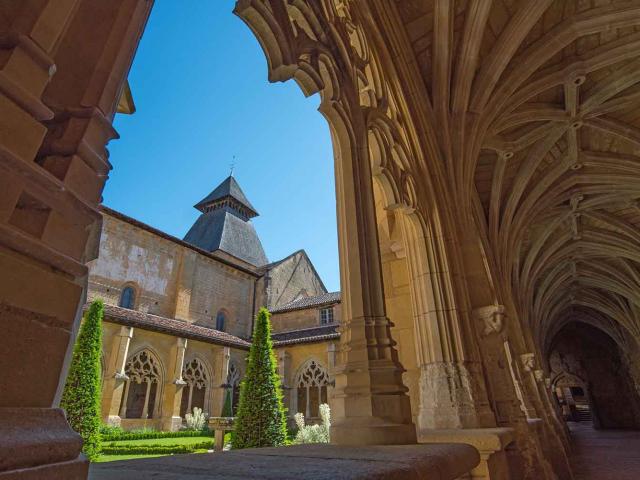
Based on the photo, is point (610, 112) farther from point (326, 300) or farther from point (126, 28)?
point (326, 300)

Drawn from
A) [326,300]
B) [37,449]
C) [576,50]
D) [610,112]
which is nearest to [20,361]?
[37,449]

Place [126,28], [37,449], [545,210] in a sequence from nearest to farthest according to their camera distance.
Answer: [37,449]
[126,28]
[545,210]

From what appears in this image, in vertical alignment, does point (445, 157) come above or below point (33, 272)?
above

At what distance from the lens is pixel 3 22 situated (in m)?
0.81

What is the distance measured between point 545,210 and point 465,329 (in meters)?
8.50

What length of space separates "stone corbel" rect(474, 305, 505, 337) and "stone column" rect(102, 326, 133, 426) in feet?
41.5

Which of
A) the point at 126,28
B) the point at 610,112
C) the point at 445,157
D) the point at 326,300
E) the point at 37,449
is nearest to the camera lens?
the point at 37,449

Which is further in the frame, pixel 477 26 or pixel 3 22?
pixel 477 26

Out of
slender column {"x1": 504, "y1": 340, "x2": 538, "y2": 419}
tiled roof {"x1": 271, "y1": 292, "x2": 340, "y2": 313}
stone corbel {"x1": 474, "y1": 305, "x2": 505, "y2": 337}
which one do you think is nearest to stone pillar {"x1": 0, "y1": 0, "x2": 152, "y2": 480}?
stone corbel {"x1": 474, "y1": 305, "x2": 505, "y2": 337}

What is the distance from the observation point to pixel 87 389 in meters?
8.49

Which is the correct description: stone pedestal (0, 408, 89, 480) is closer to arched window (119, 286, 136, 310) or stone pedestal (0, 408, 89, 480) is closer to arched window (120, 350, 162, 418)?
arched window (120, 350, 162, 418)

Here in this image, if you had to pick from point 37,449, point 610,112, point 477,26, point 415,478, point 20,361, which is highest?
point 610,112

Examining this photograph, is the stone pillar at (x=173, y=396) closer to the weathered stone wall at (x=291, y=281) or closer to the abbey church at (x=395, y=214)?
the abbey church at (x=395, y=214)

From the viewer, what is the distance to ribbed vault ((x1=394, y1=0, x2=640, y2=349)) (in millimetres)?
5543
